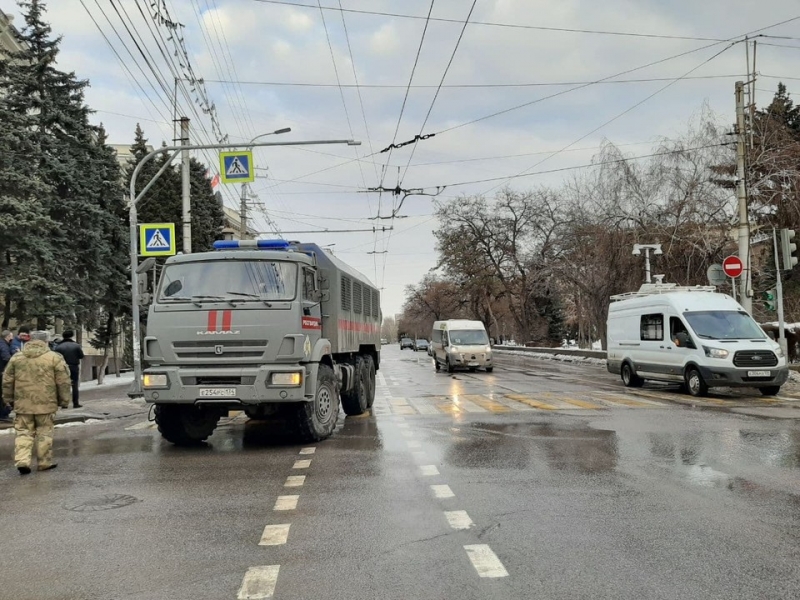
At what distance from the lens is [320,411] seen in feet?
34.1

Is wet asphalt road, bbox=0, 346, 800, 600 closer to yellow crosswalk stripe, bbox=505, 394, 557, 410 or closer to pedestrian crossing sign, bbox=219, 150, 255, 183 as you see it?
yellow crosswalk stripe, bbox=505, 394, 557, 410

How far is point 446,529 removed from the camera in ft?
18.0

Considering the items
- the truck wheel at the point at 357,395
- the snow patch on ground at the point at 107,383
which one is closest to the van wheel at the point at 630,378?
the truck wheel at the point at 357,395

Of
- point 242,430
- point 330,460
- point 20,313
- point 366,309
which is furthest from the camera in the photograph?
point 20,313

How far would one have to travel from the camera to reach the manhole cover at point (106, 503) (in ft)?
21.4

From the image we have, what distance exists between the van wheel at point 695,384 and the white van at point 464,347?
1313 centimetres

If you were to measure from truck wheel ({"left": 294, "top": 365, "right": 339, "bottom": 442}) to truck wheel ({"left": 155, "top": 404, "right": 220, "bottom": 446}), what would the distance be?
5.35 ft

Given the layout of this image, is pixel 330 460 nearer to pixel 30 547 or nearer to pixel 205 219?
pixel 30 547

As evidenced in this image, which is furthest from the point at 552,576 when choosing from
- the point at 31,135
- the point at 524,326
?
the point at 524,326

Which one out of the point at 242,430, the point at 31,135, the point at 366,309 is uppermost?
the point at 31,135

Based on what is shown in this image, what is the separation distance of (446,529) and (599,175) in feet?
101

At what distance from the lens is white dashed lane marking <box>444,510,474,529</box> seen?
5.58m

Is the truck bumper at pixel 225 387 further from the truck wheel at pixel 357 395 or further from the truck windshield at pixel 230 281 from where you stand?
the truck wheel at pixel 357 395

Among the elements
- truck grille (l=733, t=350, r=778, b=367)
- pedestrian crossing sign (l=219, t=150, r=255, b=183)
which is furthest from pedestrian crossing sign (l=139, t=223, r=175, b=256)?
truck grille (l=733, t=350, r=778, b=367)
